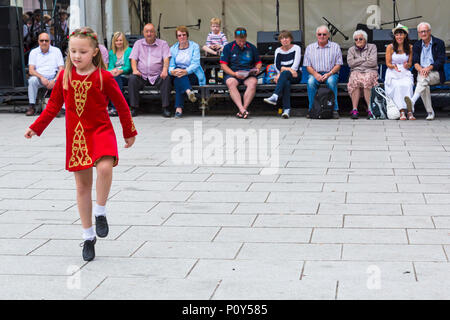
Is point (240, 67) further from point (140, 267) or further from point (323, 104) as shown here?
point (140, 267)

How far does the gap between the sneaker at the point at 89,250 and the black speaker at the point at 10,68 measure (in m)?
10.1

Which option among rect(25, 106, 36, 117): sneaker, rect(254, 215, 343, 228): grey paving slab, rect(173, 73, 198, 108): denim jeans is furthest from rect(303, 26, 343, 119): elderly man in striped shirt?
rect(254, 215, 343, 228): grey paving slab

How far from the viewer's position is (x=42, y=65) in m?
13.6

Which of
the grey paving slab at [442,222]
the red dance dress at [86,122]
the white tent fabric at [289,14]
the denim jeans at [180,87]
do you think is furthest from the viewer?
the white tent fabric at [289,14]

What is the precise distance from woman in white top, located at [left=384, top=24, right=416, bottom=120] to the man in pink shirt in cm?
358

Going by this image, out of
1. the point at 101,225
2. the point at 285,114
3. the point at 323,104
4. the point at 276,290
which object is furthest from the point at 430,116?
the point at 276,290

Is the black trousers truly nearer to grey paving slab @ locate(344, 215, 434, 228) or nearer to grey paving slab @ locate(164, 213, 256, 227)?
grey paving slab @ locate(164, 213, 256, 227)

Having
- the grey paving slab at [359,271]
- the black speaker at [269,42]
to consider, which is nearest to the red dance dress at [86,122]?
the grey paving slab at [359,271]

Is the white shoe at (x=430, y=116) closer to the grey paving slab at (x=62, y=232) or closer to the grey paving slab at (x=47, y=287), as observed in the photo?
the grey paving slab at (x=62, y=232)

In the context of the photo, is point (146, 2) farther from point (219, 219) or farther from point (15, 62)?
point (219, 219)

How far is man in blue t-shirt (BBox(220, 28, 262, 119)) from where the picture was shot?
1294 centimetres

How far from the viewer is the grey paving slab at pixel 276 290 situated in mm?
3961

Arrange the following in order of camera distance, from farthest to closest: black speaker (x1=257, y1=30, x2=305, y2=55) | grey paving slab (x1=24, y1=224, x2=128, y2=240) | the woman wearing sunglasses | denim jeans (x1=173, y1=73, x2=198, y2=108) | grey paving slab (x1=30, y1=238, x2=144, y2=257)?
black speaker (x1=257, y1=30, x2=305, y2=55)
denim jeans (x1=173, y1=73, x2=198, y2=108)
the woman wearing sunglasses
grey paving slab (x1=24, y1=224, x2=128, y2=240)
grey paving slab (x1=30, y1=238, x2=144, y2=257)

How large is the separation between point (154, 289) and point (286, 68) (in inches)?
360
